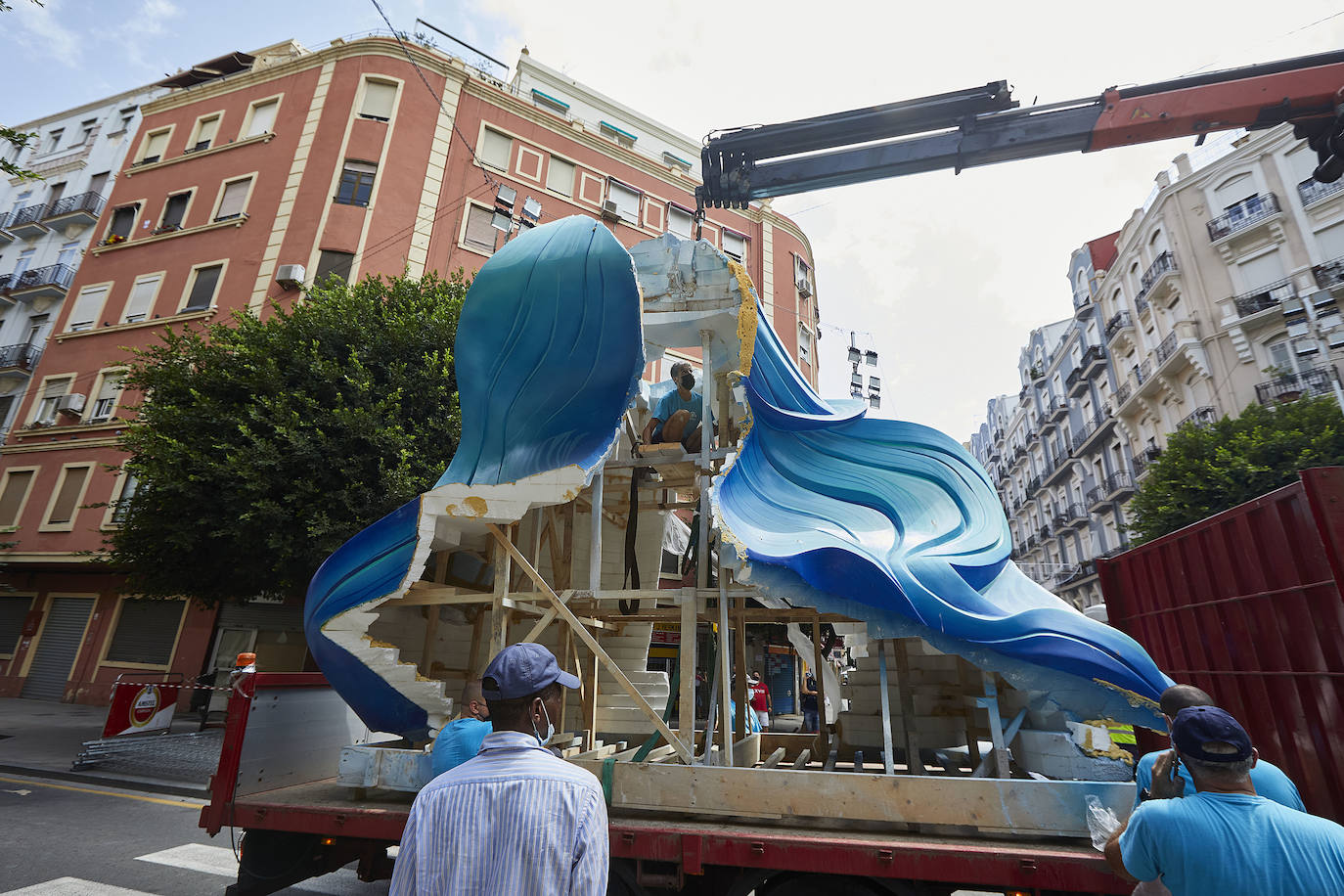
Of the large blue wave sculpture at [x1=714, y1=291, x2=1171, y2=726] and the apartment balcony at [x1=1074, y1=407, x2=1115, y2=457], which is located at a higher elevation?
the apartment balcony at [x1=1074, y1=407, x2=1115, y2=457]

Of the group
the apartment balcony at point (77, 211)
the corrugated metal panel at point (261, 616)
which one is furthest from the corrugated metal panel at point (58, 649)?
the apartment balcony at point (77, 211)

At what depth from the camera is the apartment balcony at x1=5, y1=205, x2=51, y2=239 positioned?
28641 millimetres

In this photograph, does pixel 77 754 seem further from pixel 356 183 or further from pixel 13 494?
pixel 356 183

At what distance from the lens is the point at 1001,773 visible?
4.68 m

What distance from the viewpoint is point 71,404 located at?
21188 millimetres

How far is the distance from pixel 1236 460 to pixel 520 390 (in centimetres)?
1941

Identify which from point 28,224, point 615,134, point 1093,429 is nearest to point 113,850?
point 615,134

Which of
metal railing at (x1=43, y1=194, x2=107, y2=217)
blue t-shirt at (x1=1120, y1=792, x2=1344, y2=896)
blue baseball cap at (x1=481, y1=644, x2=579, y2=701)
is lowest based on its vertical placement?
blue t-shirt at (x1=1120, y1=792, x2=1344, y2=896)

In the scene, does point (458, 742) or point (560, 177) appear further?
point (560, 177)

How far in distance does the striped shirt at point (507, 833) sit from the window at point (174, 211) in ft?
90.3

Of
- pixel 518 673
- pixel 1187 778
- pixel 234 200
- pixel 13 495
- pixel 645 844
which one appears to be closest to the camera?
pixel 518 673

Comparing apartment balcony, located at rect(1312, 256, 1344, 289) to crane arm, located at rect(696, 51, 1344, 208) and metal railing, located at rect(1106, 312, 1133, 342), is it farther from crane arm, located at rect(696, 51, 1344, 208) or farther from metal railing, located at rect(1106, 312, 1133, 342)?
crane arm, located at rect(696, 51, 1344, 208)

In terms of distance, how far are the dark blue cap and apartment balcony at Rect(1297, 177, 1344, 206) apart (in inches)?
1242

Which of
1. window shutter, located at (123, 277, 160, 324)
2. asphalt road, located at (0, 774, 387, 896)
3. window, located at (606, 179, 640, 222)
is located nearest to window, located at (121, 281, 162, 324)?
window shutter, located at (123, 277, 160, 324)
